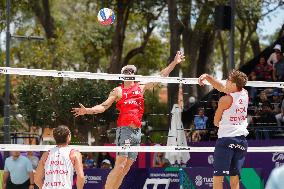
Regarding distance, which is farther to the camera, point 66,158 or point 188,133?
point 188,133

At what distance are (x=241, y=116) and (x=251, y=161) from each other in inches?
233

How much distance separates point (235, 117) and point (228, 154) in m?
0.53

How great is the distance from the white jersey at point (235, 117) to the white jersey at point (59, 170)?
2.53m

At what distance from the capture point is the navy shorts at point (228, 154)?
33.2 feet

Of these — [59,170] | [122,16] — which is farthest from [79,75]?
[122,16]

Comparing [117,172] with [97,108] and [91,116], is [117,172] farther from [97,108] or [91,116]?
[91,116]

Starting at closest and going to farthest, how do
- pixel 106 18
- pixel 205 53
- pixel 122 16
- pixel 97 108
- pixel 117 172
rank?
pixel 97 108 → pixel 117 172 → pixel 106 18 → pixel 122 16 → pixel 205 53

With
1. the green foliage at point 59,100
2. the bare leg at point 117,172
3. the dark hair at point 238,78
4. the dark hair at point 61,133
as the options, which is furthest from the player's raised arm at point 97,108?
the green foliage at point 59,100

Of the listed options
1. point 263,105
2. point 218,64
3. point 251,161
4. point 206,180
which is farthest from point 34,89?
point 218,64

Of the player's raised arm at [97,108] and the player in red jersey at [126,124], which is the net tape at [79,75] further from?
the player's raised arm at [97,108]

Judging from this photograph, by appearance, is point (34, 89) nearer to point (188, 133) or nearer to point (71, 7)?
point (188, 133)

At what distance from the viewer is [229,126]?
10.2 m

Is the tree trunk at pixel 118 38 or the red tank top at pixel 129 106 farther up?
the tree trunk at pixel 118 38

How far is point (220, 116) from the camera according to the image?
1010 cm
